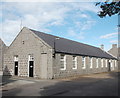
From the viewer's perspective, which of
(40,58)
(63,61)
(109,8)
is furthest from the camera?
(63,61)

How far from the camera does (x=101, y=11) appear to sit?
9.46 m

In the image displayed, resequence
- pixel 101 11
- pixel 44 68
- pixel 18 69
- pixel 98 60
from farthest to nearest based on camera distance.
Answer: pixel 98 60 < pixel 18 69 < pixel 44 68 < pixel 101 11

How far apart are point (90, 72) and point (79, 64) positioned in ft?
16.1

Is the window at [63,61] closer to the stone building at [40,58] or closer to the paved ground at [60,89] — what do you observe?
the stone building at [40,58]

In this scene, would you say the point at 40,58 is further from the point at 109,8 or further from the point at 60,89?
the point at 109,8

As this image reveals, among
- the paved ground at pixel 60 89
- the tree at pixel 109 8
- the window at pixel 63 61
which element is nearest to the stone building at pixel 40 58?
the window at pixel 63 61

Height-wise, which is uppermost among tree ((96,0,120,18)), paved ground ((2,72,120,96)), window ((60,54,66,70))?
tree ((96,0,120,18))

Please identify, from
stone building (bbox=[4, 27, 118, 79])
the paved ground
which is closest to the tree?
the paved ground

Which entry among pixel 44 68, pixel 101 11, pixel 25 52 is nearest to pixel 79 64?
pixel 44 68

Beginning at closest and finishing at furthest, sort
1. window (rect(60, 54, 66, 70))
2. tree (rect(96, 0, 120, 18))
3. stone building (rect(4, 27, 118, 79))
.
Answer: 1. tree (rect(96, 0, 120, 18))
2. stone building (rect(4, 27, 118, 79))
3. window (rect(60, 54, 66, 70))

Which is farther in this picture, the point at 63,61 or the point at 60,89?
the point at 63,61

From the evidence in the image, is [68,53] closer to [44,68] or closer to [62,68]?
[62,68]

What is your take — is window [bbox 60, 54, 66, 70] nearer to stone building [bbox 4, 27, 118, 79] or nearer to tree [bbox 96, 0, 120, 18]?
stone building [bbox 4, 27, 118, 79]

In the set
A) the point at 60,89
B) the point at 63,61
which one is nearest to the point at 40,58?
the point at 63,61
